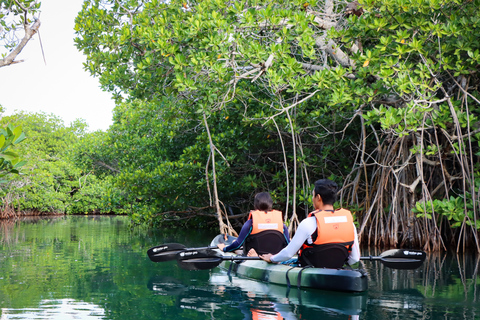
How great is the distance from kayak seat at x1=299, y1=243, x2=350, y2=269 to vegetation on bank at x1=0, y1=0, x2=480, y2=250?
2.20 meters

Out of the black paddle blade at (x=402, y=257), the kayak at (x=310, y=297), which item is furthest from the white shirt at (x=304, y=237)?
the black paddle blade at (x=402, y=257)

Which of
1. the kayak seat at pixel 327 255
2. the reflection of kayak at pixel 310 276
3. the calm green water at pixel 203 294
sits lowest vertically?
the calm green water at pixel 203 294

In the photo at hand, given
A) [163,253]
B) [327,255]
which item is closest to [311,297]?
[327,255]

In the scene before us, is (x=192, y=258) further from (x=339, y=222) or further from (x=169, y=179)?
(x=169, y=179)

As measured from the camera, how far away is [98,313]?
3922mm

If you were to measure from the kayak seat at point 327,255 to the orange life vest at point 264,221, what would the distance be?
2.65 ft

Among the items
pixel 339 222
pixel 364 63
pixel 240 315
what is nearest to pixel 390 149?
pixel 364 63

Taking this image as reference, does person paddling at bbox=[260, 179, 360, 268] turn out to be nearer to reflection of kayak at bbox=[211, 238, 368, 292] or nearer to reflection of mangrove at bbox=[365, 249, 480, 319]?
reflection of kayak at bbox=[211, 238, 368, 292]

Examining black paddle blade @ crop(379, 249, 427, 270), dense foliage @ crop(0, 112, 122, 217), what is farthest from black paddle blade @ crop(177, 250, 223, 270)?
dense foliage @ crop(0, 112, 122, 217)

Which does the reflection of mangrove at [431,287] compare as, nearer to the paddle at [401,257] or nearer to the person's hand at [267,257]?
the paddle at [401,257]

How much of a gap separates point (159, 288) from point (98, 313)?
1.18 metres

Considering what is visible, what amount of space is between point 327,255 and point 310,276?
258 millimetres

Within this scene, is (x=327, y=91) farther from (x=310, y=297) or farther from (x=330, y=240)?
(x=310, y=297)

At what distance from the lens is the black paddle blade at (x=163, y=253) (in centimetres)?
578
